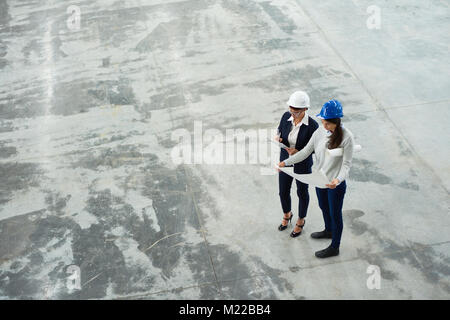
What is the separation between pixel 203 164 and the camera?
6.84 metres

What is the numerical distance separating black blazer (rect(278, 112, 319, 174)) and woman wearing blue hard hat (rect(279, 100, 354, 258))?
0.33ft

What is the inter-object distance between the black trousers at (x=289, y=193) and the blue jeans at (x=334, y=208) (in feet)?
0.76

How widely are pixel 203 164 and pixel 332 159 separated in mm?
2560

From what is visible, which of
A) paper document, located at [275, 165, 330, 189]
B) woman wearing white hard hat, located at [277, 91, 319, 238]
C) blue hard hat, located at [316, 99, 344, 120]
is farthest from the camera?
woman wearing white hard hat, located at [277, 91, 319, 238]

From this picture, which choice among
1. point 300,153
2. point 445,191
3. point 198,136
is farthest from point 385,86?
point 300,153

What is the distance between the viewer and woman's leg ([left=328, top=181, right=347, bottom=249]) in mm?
4832

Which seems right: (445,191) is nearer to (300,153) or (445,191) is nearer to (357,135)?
(357,135)

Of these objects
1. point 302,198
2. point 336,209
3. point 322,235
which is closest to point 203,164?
point 302,198

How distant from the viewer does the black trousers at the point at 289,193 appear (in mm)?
5337

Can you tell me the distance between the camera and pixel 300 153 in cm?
502

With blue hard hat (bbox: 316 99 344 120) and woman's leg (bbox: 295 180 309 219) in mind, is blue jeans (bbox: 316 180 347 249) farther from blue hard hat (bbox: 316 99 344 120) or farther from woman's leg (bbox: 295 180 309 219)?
blue hard hat (bbox: 316 99 344 120)

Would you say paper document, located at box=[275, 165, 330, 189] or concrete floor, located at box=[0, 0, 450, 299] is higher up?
paper document, located at box=[275, 165, 330, 189]

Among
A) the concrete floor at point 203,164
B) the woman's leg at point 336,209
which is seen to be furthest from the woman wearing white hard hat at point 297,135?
the concrete floor at point 203,164

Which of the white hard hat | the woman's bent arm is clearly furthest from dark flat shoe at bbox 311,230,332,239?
the white hard hat
